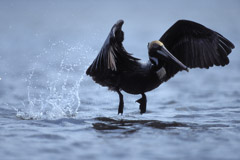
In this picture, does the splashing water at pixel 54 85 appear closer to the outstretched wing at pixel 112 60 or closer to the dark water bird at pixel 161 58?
the outstretched wing at pixel 112 60

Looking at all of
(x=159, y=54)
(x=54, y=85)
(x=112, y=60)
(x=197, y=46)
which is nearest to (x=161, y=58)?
(x=159, y=54)

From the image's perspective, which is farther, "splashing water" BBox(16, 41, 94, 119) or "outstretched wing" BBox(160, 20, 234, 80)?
"splashing water" BBox(16, 41, 94, 119)

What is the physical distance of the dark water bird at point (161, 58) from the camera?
7.24 metres

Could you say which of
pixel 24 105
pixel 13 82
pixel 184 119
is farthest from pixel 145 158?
pixel 13 82

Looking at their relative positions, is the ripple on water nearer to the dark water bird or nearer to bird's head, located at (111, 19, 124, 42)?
the dark water bird

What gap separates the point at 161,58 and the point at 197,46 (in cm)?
87

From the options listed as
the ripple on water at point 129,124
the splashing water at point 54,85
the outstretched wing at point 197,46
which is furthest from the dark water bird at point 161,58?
the splashing water at point 54,85

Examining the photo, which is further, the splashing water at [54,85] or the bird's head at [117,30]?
the splashing water at [54,85]

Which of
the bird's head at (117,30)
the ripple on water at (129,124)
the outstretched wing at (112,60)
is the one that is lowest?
the ripple on water at (129,124)

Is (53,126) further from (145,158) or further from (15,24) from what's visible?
(15,24)

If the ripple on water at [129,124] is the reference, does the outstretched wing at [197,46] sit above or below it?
above

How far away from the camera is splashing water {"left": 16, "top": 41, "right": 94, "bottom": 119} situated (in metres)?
8.28

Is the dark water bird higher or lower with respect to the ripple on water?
higher

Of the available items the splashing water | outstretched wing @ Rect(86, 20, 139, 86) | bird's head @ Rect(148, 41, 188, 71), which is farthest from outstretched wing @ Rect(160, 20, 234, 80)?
the splashing water
